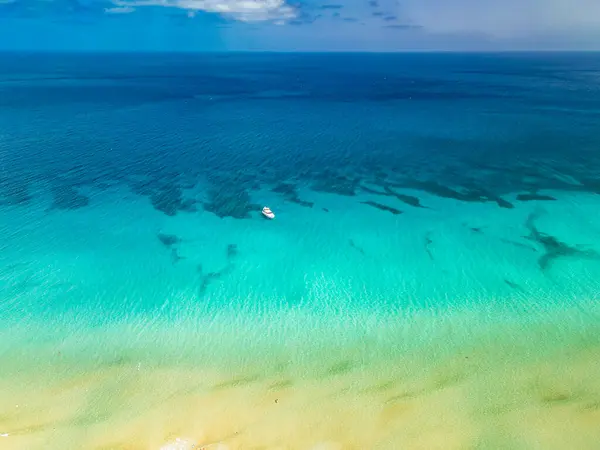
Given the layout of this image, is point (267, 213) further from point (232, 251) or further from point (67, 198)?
point (67, 198)

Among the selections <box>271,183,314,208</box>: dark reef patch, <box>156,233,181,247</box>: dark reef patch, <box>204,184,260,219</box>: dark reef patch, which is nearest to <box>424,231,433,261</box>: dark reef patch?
<box>271,183,314,208</box>: dark reef patch

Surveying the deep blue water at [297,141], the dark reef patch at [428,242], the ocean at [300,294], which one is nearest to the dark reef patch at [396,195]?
the ocean at [300,294]

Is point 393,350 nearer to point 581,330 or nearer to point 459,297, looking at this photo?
point 459,297

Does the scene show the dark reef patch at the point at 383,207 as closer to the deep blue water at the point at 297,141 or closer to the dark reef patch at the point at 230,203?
the deep blue water at the point at 297,141

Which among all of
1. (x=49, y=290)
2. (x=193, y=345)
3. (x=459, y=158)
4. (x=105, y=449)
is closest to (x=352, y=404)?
(x=193, y=345)

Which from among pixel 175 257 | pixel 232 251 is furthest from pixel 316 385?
pixel 175 257

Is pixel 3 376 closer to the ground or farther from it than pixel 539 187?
closer to the ground
